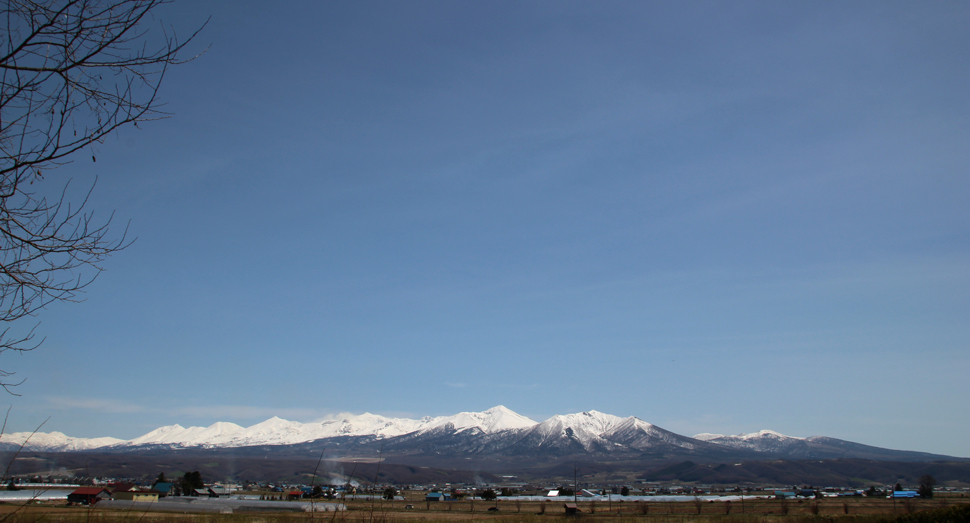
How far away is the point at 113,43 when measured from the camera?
4.54 m

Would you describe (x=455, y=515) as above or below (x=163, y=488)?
above

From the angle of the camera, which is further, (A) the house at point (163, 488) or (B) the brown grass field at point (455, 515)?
(A) the house at point (163, 488)

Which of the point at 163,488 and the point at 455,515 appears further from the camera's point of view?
the point at 163,488

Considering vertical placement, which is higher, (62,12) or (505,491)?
(62,12)

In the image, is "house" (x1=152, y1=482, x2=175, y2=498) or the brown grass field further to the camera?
"house" (x1=152, y1=482, x2=175, y2=498)

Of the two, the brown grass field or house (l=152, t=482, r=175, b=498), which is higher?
the brown grass field

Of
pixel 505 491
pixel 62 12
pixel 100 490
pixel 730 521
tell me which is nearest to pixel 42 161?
pixel 62 12

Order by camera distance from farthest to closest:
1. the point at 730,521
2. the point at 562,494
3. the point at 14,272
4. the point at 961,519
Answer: the point at 562,494, the point at 730,521, the point at 961,519, the point at 14,272

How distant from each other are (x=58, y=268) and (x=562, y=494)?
127148 mm

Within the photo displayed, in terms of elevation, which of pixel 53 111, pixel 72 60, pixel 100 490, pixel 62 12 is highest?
pixel 62 12

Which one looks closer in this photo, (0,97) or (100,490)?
(0,97)

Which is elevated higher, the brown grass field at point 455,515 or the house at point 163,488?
the brown grass field at point 455,515

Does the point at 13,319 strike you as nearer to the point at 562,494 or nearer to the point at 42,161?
the point at 42,161

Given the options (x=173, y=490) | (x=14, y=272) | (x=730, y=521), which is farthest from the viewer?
(x=173, y=490)
